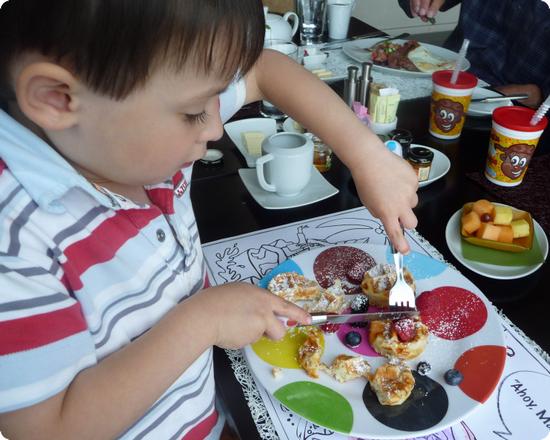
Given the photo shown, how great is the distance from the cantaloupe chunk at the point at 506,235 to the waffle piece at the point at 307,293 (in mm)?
317

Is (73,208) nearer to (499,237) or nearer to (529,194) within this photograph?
(499,237)

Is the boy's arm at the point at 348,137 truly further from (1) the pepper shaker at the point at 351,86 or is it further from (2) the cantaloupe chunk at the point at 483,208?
(1) the pepper shaker at the point at 351,86

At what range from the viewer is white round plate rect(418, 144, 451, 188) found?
3.25ft

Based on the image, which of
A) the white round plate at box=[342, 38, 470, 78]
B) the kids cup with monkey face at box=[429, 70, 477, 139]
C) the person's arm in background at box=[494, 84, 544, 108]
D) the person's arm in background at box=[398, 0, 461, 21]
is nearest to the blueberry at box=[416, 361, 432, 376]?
the kids cup with monkey face at box=[429, 70, 477, 139]

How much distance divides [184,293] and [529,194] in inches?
29.6

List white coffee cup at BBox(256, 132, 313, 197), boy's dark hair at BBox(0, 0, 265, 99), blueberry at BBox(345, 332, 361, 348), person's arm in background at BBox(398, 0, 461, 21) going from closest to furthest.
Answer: boy's dark hair at BBox(0, 0, 265, 99)
blueberry at BBox(345, 332, 361, 348)
white coffee cup at BBox(256, 132, 313, 197)
person's arm in background at BBox(398, 0, 461, 21)

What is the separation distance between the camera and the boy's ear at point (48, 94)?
415mm

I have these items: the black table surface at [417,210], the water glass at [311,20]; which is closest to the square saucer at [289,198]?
the black table surface at [417,210]

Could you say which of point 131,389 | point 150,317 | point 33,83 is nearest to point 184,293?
point 150,317

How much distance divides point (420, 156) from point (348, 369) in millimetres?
531

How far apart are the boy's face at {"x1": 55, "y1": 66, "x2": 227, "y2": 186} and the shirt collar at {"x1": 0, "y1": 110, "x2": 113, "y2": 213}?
20 mm

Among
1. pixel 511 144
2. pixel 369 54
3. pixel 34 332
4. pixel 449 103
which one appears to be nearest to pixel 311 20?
pixel 369 54

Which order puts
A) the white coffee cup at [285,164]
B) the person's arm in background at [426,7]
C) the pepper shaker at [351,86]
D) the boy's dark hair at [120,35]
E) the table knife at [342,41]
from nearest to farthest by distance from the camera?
the boy's dark hair at [120,35] < the white coffee cup at [285,164] < the pepper shaker at [351,86] < the table knife at [342,41] < the person's arm in background at [426,7]

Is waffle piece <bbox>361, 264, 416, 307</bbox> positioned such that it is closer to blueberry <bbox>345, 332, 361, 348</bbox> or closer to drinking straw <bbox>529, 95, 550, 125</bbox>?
blueberry <bbox>345, 332, 361, 348</bbox>
